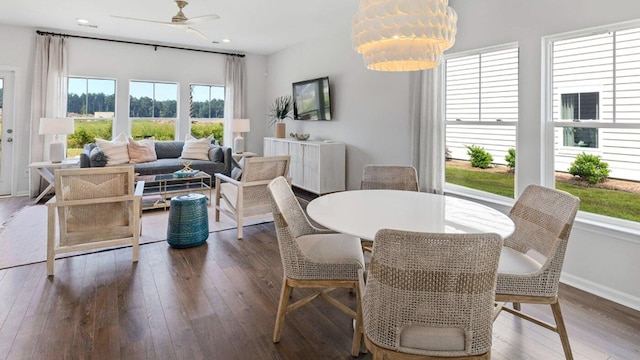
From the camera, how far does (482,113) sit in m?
3.53

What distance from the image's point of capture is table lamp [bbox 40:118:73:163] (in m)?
5.17

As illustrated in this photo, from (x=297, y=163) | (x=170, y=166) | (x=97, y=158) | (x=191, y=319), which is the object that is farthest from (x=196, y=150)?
(x=191, y=319)

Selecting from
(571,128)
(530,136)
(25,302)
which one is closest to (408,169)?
(530,136)

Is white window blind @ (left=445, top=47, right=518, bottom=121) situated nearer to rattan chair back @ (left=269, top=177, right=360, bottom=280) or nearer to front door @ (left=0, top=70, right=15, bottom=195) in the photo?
rattan chair back @ (left=269, top=177, right=360, bottom=280)

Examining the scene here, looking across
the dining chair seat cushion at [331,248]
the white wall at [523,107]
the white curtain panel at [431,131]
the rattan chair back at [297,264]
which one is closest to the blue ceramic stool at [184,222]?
the dining chair seat cushion at [331,248]

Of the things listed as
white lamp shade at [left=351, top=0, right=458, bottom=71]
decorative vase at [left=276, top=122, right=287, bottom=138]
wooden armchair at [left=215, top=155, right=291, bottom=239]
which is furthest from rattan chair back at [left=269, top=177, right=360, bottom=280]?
decorative vase at [left=276, top=122, right=287, bottom=138]

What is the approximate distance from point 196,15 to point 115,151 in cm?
254

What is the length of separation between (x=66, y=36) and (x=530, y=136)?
6.89m

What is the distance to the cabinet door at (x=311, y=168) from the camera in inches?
208

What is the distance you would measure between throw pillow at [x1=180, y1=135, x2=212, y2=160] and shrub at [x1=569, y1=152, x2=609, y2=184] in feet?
17.8

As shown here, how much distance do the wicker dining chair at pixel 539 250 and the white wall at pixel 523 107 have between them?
2.97ft

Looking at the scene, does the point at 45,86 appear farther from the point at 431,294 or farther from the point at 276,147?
the point at 431,294

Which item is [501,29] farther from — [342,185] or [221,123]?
[221,123]

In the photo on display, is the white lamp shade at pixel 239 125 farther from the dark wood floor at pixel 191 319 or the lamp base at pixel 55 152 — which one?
the dark wood floor at pixel 191 319
